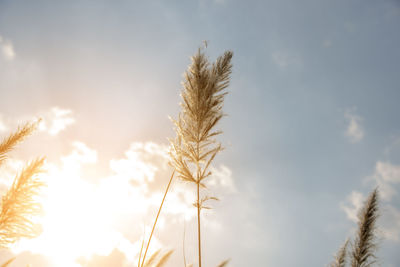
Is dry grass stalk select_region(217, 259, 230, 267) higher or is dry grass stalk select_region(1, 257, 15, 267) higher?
dry grass stalk select_region(217, 259, 230, 267)

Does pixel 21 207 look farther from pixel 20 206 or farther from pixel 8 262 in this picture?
pixel 8 262

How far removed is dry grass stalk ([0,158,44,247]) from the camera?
1.13 meters

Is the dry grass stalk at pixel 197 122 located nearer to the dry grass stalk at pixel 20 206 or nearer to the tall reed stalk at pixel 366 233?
the dry grass stalk at pixel 20 206

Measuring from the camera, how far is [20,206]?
3.83 ft

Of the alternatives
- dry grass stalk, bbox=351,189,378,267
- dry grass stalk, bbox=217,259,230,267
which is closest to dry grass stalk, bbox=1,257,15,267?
dry grass stalk, bbox=217,259,230,267

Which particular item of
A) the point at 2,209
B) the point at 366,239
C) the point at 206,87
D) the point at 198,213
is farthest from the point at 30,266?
the point at 366,239

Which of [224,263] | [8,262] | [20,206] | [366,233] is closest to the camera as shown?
[20,206]

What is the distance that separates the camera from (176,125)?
2.55 m

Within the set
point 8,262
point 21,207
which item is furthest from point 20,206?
point 8,262

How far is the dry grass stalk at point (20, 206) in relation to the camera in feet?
3.71

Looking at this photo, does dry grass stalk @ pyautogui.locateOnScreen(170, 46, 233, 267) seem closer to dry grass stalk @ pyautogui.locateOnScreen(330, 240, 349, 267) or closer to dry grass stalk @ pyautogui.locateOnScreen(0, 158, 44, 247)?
dry grass stalk @ pyautogui.locateOnScreen(0, 158, 44, 247)

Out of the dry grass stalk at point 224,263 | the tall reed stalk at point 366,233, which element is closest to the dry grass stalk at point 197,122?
the dry grass stalk at point 224,263

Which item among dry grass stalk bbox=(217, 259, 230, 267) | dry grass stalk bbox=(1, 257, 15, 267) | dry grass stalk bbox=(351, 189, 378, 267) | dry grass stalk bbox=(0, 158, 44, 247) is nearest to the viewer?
dry grass stalk bbox=(0, 158, 44, 247)

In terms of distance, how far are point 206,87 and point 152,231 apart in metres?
1.45
